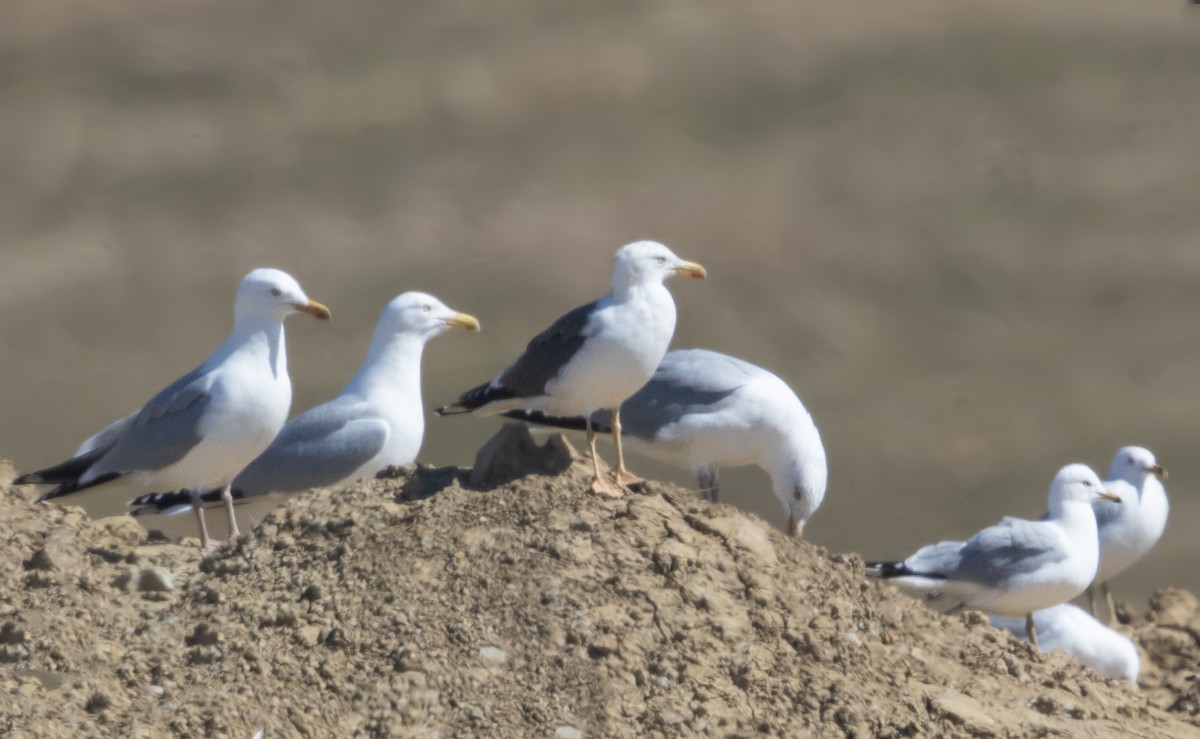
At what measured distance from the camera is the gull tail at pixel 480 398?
28.1 ft

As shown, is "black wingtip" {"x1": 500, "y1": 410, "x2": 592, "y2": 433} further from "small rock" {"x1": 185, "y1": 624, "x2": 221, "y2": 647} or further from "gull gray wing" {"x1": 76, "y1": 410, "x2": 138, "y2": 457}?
"small rock" {"x1": 185, "y1": 624, "x2": 221, "y2": 647}

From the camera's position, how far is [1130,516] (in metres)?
12.6

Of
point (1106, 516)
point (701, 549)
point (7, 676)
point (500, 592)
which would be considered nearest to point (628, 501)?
point (701, 549)

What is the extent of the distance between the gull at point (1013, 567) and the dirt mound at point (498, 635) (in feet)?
8.66

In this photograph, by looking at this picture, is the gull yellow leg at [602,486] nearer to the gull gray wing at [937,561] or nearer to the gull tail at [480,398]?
the gull tail at [480,398]

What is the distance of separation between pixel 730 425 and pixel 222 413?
2.67 m

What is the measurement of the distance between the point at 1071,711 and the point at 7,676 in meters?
3.87

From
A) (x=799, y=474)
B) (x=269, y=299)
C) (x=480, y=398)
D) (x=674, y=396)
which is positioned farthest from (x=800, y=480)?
(x=269, y=299)

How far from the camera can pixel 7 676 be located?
5.88 metres

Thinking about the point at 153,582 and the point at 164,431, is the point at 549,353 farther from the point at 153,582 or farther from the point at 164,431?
the point at 153,582

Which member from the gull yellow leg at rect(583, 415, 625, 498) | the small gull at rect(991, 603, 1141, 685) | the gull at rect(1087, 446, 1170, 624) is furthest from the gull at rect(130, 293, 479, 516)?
the gull at rect(1087, 446, 1170, 624)

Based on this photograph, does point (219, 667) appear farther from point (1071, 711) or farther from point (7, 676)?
point (1071, 711)

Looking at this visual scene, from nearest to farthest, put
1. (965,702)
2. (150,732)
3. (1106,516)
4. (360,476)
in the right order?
(150,732) → (965,702) → (360,476) → (1106,516)

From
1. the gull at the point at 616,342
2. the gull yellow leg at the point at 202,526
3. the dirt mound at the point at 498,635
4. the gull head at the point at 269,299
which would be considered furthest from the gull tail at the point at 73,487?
the gull at the point at 616,342
